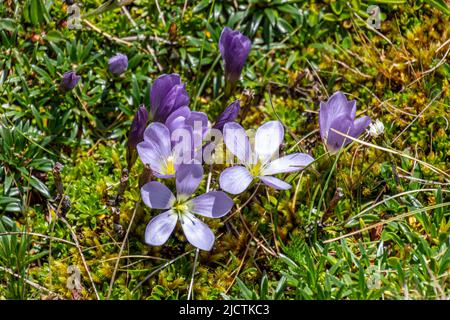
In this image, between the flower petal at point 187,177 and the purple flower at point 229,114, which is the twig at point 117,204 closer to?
the flower petal at point 187,177

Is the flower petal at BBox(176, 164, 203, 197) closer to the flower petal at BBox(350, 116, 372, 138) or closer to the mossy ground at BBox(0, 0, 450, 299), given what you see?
the mossy ground at BBox(0, 0, 450, 299)

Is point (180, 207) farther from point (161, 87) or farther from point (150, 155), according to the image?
point (161, 87)

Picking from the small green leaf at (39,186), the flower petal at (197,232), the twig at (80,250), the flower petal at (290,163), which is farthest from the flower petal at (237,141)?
the small green leaf at (39,186)

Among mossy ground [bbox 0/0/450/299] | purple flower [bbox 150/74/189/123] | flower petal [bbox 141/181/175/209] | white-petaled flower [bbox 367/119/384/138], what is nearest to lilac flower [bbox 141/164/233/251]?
flower petal [bbox 141/181/175/209]

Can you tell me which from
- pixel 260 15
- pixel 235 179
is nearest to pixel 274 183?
pixel 235 179

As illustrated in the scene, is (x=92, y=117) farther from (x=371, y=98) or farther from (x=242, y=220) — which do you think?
(x=371, y=98)

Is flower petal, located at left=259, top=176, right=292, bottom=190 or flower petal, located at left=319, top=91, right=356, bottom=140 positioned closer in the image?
flower petal, located at left=259, top=176, right=292, bottom=190

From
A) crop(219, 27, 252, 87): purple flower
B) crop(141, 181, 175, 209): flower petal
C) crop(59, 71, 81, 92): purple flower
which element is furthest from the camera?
crop(59, 71, 81, 92): purple flower
